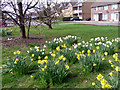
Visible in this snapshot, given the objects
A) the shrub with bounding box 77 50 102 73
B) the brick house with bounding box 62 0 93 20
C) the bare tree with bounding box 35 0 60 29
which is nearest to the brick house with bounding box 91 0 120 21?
the brick house with bounding box 62 0 93 20

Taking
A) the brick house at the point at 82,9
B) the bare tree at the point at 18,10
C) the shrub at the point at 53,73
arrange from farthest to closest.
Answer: the brick house at the point at 82,9
the bare tree at the point at 18,10
the shrub at the point at 53,73

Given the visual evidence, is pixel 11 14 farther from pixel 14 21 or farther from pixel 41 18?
pixel 41 18

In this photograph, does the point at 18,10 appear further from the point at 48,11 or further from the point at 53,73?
the point at 53,73

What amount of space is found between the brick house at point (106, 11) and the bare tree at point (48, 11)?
25205 mm

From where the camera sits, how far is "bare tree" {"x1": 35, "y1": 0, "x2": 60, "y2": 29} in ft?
32.3

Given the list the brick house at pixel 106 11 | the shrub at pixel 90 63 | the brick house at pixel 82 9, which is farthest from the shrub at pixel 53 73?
the brick house at pixel 82 9

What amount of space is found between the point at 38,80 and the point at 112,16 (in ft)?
118

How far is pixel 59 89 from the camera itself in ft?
9.67

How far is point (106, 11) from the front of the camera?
1470 inches

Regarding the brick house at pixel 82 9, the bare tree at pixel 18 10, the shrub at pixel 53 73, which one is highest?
the brick house at pixel 82 9

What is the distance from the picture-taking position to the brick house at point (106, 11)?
34053 millimetres

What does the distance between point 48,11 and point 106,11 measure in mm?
29971

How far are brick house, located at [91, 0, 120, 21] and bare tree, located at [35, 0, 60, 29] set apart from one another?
82.7 ft

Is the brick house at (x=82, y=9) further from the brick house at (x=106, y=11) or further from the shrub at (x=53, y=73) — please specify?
the shrub at (x=53, y=73)
